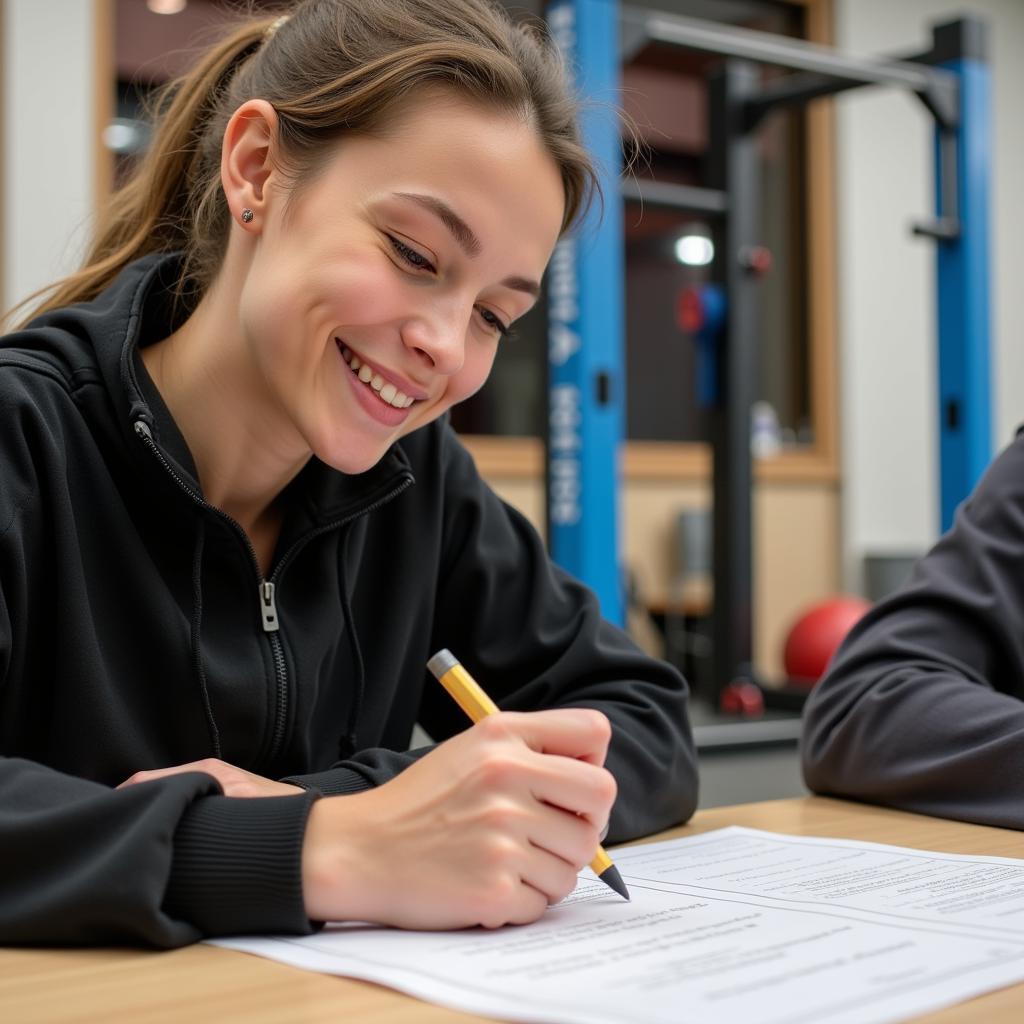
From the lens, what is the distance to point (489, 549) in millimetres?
1210

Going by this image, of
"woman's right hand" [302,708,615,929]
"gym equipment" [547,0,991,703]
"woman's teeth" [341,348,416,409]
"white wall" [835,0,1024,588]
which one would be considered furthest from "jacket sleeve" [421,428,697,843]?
"white wall" [835,0,1024,588]

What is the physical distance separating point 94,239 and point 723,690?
2.49 metres

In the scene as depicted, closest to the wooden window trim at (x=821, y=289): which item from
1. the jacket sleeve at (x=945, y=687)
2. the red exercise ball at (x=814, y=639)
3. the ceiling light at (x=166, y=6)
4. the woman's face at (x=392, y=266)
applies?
the red exercise ball at (x=814, y=639)

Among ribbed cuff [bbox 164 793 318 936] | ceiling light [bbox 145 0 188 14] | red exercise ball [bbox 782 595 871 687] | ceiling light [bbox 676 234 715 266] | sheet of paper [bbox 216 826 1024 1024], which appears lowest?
red exercise ball [bbox 782 595 871 687]

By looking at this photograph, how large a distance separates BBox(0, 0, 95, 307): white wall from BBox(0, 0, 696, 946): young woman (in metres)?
2.97

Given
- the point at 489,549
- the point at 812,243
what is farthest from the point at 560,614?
the point at 812,243

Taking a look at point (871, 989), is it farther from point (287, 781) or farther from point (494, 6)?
point (494, 6)

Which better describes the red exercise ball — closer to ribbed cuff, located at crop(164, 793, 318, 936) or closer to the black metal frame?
the black metal frame

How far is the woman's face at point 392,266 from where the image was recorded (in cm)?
90

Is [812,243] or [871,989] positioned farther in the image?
[812,243]

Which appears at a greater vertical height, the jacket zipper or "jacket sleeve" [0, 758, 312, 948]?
the jacket zipper

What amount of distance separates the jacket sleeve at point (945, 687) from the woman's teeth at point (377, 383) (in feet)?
1.55

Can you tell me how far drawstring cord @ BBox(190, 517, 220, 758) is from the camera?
0.96 m

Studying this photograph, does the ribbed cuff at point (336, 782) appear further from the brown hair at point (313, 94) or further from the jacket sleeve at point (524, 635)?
the brown hair at point (313, 94)
